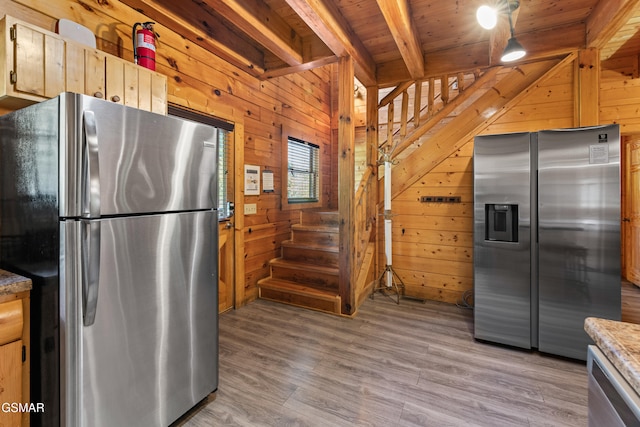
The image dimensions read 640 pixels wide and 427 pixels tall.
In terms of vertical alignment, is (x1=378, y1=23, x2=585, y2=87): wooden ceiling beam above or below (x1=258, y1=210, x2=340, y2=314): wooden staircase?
above

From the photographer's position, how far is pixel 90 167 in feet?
3.94

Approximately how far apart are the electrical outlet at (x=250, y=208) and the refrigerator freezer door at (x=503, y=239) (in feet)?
7.88

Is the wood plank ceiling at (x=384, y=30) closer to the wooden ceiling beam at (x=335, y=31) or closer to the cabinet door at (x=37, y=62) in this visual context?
the wooden ceiling beam at (x=335, y=31)

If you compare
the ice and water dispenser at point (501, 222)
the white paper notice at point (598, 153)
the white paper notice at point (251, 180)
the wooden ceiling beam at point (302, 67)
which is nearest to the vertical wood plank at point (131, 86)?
the white paper notice at point (251, 180)

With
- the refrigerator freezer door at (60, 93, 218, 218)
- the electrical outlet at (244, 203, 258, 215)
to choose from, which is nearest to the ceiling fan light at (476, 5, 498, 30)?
the refrigerator freezer door at (60, 93, 218, 218)

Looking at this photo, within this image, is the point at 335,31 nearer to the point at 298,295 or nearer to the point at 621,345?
the point at 298,295

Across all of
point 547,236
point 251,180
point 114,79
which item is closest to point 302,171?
point 251,180

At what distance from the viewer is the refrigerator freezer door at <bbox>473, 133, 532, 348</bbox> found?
2441mm

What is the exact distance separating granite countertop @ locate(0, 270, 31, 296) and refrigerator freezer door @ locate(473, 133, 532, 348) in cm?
301

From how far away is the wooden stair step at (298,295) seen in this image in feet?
10.6

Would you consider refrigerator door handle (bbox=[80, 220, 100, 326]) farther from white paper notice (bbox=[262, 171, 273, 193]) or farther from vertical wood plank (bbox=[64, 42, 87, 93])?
white paper notice (bbox=[262, 171, 273, 193])

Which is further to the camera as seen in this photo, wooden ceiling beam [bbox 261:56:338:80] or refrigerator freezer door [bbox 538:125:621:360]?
wooden ceiling beam [bbox 261:56:338:80]

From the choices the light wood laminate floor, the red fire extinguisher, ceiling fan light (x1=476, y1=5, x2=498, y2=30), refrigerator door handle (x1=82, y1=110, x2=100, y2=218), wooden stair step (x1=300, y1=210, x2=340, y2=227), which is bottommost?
the light wood laminate floor

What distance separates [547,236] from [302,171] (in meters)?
3.29
